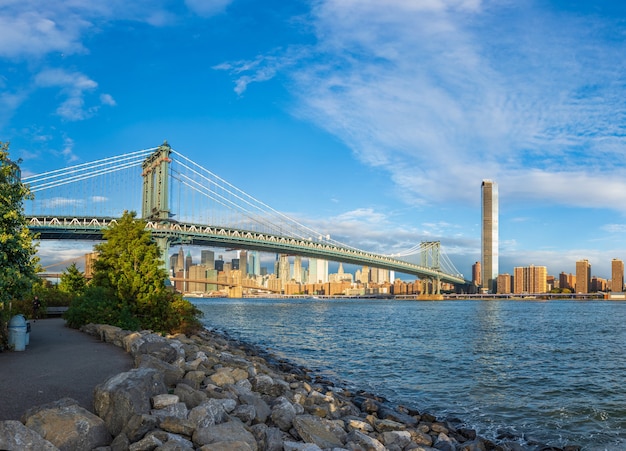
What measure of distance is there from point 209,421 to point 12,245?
7673mm

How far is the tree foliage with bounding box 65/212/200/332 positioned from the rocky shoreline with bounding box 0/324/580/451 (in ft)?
24.4

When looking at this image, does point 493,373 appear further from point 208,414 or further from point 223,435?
point 223,435

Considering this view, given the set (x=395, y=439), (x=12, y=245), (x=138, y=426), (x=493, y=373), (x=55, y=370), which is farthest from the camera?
(x=493, y=373)

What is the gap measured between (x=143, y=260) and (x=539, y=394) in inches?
617

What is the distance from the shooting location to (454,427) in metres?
11.8

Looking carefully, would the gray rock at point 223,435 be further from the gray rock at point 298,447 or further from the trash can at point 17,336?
the trash can at point 17,336

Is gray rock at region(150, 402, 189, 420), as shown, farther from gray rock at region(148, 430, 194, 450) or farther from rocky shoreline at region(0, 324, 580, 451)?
gray rock at region(148, 430, 194, 450)

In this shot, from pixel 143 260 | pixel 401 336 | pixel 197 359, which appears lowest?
pixel 401 336

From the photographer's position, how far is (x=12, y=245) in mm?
12164

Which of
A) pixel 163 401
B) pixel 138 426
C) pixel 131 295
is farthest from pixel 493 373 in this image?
pixel 138 426

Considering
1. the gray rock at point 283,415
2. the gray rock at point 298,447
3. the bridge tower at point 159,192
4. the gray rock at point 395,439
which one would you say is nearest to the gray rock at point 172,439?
the gray rock at point 298,447

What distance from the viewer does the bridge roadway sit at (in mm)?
56719

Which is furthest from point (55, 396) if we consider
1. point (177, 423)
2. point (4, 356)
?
point (4, 356)

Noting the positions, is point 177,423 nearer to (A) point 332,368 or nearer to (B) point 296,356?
(A) point 332,368
